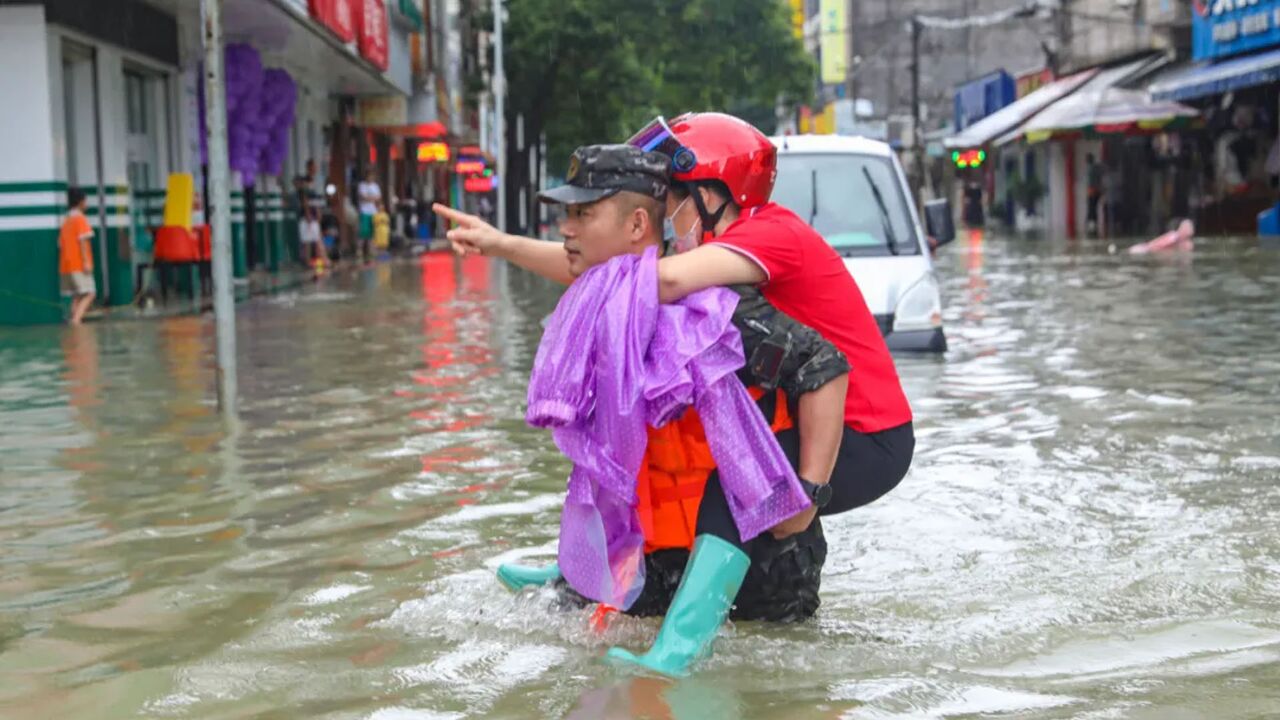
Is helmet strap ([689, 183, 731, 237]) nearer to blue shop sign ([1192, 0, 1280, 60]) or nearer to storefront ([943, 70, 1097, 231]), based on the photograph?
blue shop sign ([1192, 0, 1280, 60])

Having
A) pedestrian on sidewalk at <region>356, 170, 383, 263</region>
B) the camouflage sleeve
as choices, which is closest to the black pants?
the camouflage sleeve

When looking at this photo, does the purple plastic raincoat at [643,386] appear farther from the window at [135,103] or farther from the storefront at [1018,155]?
the storefront at [1018,155]

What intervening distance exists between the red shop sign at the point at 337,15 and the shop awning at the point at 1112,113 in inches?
742

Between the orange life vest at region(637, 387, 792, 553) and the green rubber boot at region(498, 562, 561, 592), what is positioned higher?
the orange life vest at region(637, 387, 792, 553)

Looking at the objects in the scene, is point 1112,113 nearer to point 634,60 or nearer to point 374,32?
point 634,60

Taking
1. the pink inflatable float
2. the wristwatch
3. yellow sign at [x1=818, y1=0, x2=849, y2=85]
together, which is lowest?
the pink inflatable float

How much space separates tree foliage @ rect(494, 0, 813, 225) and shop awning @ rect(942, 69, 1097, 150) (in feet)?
20.2

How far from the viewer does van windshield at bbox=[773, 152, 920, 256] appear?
12602mm

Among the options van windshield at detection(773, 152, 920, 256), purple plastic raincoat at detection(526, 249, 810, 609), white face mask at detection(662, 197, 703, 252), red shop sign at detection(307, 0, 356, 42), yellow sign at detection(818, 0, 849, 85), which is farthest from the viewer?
yellow sign at detection(818, 0, 849, 85)

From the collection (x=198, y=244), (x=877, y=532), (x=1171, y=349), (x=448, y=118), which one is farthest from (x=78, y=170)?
(x=448, y=118)

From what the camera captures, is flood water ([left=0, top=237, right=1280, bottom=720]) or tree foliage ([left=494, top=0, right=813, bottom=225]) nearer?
flood water ([left=0, top=237, right=1280, bottom=720])

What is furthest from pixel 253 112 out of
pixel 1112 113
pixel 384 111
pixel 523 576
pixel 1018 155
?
pixel 1018 155

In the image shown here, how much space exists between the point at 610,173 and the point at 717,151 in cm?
26

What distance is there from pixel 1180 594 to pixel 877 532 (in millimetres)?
1351
